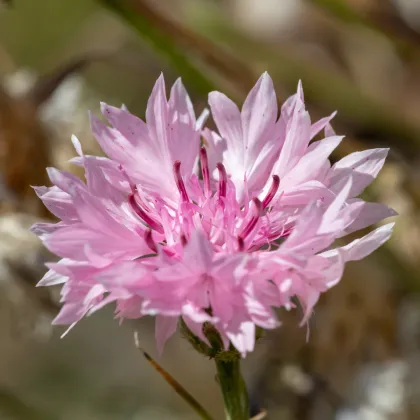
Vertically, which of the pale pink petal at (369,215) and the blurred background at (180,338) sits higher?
the pale pink petal at (369,215)

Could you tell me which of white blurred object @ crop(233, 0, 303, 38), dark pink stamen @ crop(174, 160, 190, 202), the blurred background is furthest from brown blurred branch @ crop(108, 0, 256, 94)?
white blurred object @ crop(233, 0, 303, 38)

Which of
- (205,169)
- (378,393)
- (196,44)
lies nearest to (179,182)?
(205,169)

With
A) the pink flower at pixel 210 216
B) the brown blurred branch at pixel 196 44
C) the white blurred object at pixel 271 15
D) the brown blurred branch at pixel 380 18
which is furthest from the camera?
the white blurred object at pixel 271 15

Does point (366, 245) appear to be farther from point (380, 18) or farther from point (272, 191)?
point (380, 18)

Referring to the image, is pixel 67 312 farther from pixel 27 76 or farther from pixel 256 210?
pixel 27 76

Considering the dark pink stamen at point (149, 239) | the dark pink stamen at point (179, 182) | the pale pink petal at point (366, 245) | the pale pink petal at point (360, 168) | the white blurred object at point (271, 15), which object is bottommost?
the white blurred object at point (271, 15)

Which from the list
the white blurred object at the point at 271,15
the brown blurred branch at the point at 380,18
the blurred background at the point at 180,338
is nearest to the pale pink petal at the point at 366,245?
the blurred background at the point at 180,338

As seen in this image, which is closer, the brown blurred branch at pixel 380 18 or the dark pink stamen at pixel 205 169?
the dark pink stamen at pixel 205 169

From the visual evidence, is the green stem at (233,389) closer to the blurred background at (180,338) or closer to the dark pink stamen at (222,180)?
the dark pink stamen at (222,180)
